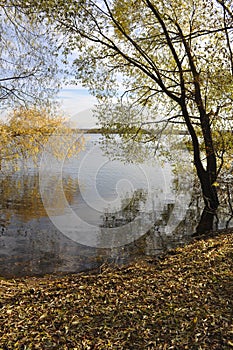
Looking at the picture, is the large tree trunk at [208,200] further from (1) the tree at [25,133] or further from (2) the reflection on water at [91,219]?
(1) the tree at [25,133]

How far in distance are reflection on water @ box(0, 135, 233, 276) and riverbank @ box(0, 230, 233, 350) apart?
8.28 ft

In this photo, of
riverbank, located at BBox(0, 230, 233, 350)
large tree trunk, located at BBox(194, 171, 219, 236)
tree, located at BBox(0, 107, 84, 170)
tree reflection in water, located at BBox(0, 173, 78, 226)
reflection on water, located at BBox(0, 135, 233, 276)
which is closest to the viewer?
riverbank, located at BBox(0, 230, 233, 350)

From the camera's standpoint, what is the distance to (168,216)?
38.8 feet

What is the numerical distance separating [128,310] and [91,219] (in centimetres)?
767

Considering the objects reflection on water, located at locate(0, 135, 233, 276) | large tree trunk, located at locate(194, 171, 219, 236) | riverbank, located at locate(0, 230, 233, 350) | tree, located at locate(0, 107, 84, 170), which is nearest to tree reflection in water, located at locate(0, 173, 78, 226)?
reflection on water, located at locate(0, 135, 233, 276)

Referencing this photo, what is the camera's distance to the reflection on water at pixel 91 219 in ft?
25.6

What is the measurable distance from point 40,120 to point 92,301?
898 cm

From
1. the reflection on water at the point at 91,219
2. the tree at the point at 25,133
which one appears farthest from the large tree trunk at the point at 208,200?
the tree at the point at 25,133

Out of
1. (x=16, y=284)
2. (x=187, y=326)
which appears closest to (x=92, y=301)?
(x=187, y=326)

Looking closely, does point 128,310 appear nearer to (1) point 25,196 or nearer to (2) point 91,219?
(2) point 91,219

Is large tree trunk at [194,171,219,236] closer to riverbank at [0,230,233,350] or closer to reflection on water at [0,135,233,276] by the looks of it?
reflection on water at [0,135,233,276]

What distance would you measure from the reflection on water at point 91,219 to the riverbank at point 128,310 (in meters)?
2.52

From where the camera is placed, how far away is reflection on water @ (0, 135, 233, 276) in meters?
7.81

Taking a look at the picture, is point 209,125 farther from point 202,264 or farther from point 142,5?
point 202,264
